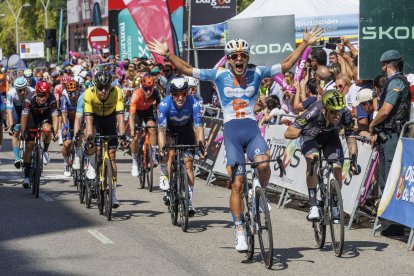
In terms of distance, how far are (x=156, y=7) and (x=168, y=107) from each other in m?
12.2

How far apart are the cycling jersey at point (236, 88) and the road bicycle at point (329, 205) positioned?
992mm

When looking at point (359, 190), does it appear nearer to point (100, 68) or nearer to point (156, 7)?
point (156, 7)

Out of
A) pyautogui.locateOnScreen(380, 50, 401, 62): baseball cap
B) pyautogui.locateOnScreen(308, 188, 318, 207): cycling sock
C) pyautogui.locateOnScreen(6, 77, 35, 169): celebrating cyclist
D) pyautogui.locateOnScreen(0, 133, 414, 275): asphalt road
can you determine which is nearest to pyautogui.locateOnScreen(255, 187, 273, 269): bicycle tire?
pyautogui.locateOnScreen(0, 133, 414, 275): asphalt road

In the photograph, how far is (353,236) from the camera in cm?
1220

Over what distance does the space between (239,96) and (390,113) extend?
2.48 m

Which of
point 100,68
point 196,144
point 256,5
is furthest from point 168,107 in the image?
point 100,68

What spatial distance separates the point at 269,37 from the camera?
63.2 feet

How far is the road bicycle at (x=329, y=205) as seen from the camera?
10547mm

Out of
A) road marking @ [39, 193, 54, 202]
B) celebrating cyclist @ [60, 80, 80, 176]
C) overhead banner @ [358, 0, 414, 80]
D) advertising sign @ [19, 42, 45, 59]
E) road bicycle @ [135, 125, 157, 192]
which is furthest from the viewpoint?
advertising sign @ [19, 42, 45, 59]

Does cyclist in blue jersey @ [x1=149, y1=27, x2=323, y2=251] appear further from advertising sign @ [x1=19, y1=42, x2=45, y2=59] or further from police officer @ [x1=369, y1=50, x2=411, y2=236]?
advertising sign @ [x1=19, y1=42, x2=45, y2=59]

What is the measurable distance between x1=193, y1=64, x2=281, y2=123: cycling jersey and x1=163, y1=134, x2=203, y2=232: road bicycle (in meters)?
1.90

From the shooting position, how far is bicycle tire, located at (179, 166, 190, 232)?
12.5 meters

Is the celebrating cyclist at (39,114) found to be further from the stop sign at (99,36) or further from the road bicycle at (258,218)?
the stop sign at (99,36)

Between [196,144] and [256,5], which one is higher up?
[256,5]
